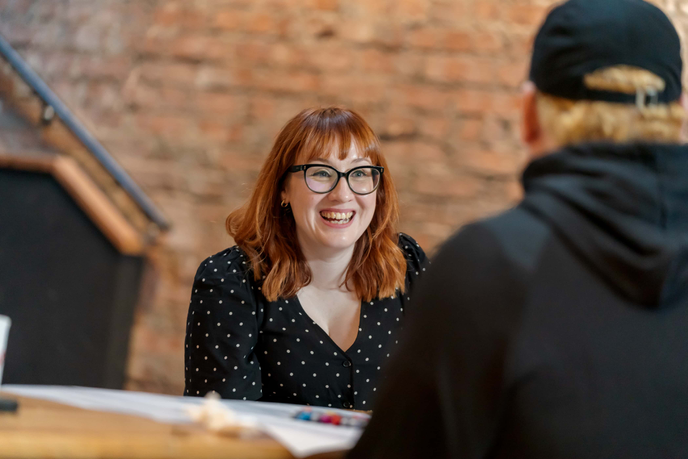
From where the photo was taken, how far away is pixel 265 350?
1.57m

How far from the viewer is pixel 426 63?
7.91 feet

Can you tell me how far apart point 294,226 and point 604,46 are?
3.68 feet

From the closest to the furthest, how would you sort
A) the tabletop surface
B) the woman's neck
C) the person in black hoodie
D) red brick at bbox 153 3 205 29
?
the person in black hoodie
the tabletop surface
the woman's neck
red brick at bbox 153 3 205 29

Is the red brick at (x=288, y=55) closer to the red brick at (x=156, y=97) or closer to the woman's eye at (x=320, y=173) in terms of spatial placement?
the red brick at (x=156, y=97)

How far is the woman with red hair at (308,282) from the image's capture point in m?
1.53

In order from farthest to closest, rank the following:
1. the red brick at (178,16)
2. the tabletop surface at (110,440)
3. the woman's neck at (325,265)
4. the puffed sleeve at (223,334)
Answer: the red brick at (178,16)
the woman's neck at (325,265)
the puffed sleeve at (223,334)
the tabletop surface at (110,440)

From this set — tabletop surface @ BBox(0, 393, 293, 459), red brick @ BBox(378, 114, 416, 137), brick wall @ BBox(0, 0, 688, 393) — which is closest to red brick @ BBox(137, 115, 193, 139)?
brick wall @ BBox(0, 0, 688, 393)

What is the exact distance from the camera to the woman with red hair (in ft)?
5.03

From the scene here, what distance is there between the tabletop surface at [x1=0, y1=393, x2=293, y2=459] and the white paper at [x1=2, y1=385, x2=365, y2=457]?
36mm

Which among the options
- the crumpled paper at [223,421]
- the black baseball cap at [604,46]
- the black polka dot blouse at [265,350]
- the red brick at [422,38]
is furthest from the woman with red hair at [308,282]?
the black baseball cap at [604,46]

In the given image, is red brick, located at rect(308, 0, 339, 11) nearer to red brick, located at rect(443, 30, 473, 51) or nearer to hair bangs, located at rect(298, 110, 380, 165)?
red brick, located at rect(443, 30, 473, 51)

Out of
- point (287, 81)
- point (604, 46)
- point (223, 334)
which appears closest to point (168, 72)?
point (287, 81)

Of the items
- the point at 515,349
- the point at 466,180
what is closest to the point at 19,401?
the point at 515,349

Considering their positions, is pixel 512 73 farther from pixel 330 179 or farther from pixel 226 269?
pixel 226 269
